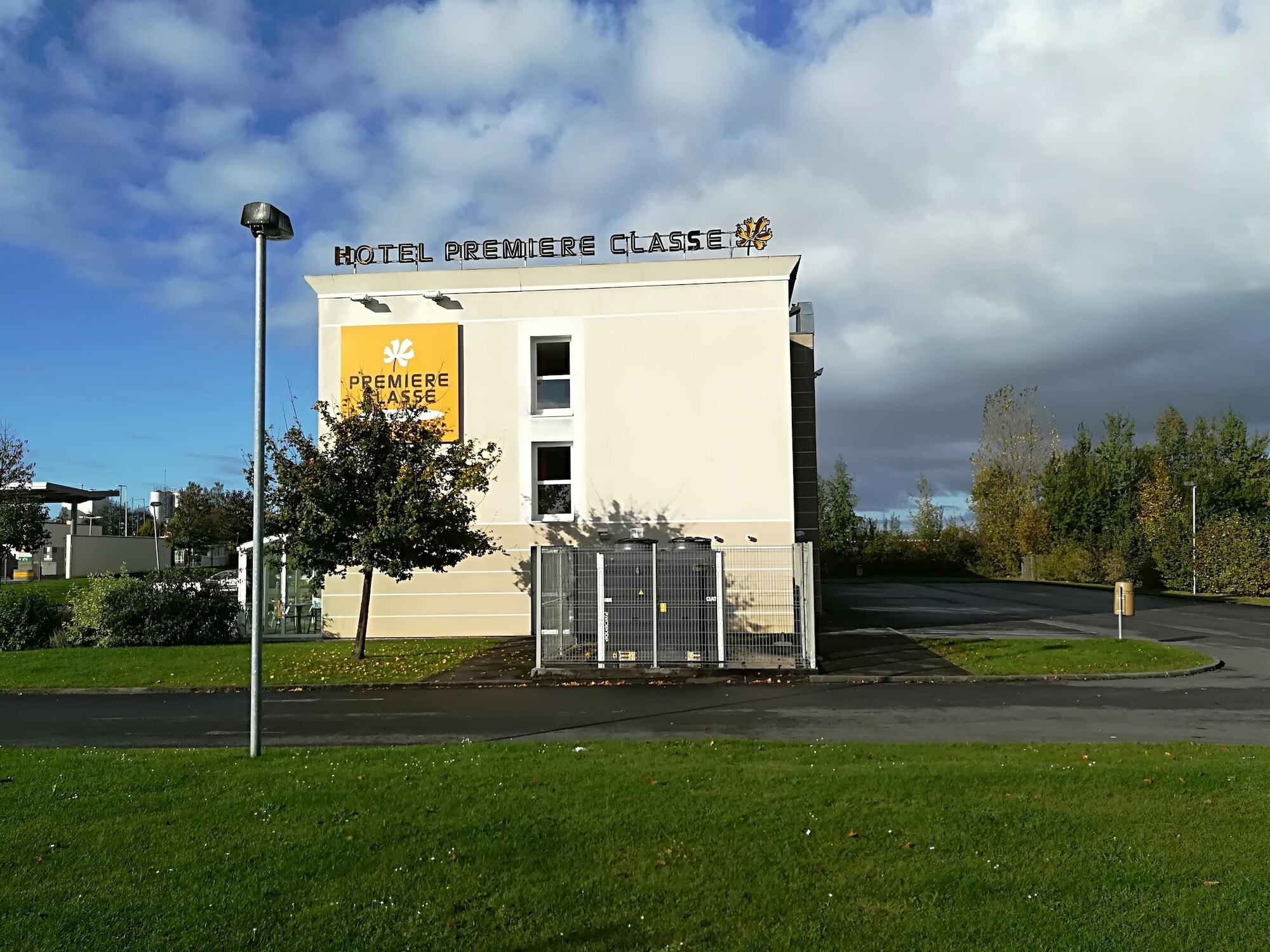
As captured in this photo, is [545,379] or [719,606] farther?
[545,379]

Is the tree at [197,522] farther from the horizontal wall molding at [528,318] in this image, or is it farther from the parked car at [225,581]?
the horizontal wall molding at [528,318]

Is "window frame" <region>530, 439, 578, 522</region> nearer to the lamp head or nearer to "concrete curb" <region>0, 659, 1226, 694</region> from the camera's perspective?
"concrete curb" <region>0, 659, 1226, 694</region>

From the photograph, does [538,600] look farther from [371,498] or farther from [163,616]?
[163,616]

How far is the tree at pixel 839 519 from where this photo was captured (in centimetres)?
6844

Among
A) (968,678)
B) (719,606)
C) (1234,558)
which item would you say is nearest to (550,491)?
(719,606)

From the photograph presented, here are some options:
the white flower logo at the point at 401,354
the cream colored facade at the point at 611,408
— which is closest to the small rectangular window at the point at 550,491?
the cream colored facade at the point at 611,408

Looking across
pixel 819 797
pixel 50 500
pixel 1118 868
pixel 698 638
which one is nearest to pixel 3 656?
pixel 698 638

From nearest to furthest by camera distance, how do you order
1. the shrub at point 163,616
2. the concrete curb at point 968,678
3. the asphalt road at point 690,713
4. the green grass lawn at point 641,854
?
1. the green grass lawn at point 641,854
2. the asphalt road at point 690,713
3. the concrete curb at point 968,678
4. the shrub at point 163,616

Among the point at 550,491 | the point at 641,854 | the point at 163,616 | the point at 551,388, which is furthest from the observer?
the point at 551,388

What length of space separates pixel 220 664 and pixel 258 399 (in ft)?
37.7

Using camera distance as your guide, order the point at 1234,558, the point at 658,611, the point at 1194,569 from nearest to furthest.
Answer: the point at 658,611 → the point at 1234,558 → the point at 1194,569

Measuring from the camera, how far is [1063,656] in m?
18.0

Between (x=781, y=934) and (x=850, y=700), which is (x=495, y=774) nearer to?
(x=781, y=934)

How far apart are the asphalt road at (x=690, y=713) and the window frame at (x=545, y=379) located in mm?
10578
